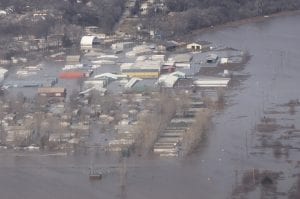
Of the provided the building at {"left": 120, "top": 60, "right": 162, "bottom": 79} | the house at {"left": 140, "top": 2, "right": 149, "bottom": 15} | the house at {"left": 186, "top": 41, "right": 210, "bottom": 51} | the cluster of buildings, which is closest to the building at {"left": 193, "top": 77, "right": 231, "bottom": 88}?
the cluster of buildings

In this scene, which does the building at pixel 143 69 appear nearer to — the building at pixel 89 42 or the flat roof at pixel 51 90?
the flat roof at pixel 51 90

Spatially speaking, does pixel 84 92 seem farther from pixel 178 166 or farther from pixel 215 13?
pixel 215 13

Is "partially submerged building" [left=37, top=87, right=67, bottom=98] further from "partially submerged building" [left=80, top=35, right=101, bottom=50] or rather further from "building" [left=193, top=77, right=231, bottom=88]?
"partially submerged building" [left=80, top=35, right=101, bottom=50]

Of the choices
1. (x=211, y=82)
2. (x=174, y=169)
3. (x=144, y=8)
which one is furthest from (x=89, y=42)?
(x=174, y=169)

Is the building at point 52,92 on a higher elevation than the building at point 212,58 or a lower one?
lower

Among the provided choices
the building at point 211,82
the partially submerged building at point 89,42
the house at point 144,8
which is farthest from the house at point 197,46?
the house at point 144,8

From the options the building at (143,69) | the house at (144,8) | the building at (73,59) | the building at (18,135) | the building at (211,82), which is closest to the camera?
the building at (18,135)
